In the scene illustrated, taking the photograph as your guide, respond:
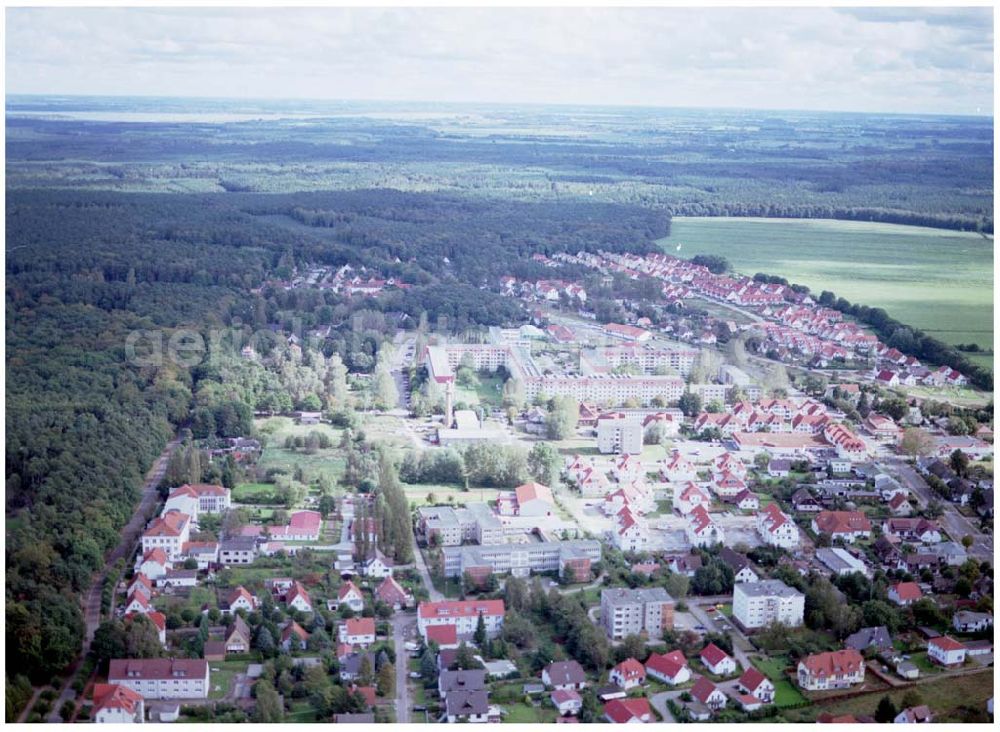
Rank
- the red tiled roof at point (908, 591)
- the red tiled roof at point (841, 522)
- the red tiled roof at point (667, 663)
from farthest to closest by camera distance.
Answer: the red tiled roof at point (841, 522)
the red tiled roof at point (908, 591)
the red tiled roof at point (667, 663)

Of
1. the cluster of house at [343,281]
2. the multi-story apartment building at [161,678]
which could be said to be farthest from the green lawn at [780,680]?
the cluster of house at [343,281]

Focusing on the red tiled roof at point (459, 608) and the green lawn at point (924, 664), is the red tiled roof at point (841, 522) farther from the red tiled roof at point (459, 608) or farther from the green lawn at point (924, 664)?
the red tiled roof at point (459, 608)

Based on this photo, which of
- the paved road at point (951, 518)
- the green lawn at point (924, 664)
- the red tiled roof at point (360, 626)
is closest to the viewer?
the green lawn at point (924, 664)

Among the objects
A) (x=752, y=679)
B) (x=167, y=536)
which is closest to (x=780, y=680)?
(x=752, y=679)

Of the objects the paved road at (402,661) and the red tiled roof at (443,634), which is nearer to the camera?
the paved road at (402,661)

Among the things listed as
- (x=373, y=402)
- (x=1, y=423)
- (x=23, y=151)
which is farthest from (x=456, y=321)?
(x=23, y=151)

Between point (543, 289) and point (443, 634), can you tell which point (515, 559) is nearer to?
point (443, 634)

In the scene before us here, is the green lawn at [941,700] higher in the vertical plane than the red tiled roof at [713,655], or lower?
lower

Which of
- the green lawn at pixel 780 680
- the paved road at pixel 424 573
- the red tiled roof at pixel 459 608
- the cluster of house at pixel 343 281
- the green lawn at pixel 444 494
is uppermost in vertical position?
the cluster of house at pixel 343 281
